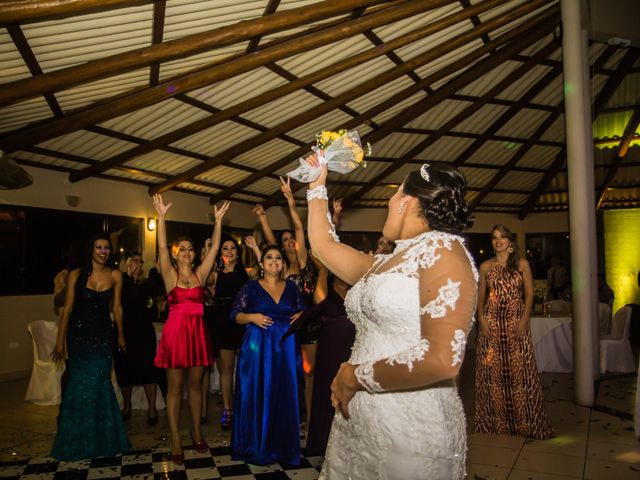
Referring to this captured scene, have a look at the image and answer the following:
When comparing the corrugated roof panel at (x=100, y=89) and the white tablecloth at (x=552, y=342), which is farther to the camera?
the white tablecloth at (x=552, y=342)

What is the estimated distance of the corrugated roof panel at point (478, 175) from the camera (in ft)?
43.6

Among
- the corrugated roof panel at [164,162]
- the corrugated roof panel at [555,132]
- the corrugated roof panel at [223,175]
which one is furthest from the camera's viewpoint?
the corrugated roof panel at [555,132]

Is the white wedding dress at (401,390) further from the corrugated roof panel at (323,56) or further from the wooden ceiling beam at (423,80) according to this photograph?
the wooden ceiling beam at (423,80)

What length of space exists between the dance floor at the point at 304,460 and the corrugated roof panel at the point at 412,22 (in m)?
4.76

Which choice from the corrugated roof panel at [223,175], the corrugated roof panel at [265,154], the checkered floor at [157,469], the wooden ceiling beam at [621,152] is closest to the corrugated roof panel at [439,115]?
the corrugated roof panel at [265,154]

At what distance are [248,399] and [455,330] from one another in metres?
2.83

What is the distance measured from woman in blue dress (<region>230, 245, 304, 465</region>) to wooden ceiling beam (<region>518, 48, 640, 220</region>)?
341 inches

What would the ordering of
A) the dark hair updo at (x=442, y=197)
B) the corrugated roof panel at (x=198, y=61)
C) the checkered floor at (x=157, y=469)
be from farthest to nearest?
the corrugated roof panel at (x=198, y=61), the checkered floor at (x=157, y=469), the dark hair updo at (x=442, y=197)

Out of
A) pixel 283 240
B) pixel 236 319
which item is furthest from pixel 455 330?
pixel 283 240

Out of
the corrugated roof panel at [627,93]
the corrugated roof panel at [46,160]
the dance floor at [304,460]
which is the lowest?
the dance floor at [304,460]

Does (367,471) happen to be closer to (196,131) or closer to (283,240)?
(283,240)

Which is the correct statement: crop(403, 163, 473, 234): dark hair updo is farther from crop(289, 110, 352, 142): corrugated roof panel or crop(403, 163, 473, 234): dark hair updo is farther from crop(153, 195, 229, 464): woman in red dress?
crop(289, 110, 352, 142): corrugated roof panel

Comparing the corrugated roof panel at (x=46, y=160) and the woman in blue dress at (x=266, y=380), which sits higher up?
the corrugated roof panel at (x=46, y=160)

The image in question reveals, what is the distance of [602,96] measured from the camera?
11141 mm
